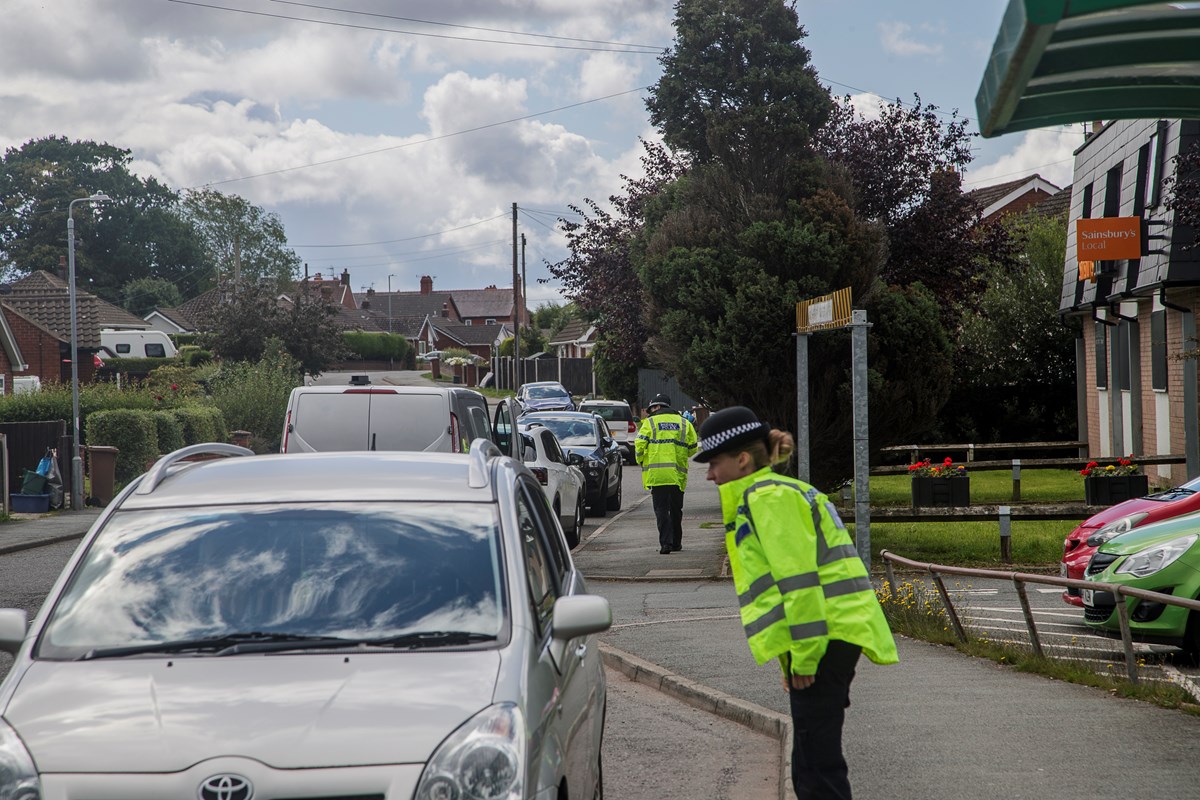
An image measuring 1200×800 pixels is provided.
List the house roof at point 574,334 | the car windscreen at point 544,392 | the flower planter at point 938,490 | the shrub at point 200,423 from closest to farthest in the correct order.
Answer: the flower planter at point 938,490 < the shrub at point 200,423 < the car windscreen at point 544,392 < the house roof at point 574,334

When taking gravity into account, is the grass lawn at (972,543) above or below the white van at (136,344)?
below

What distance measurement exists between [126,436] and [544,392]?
23.4 metres

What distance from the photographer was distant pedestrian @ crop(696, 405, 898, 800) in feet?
15.9

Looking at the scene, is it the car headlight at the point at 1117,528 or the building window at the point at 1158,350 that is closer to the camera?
the car headlight at the point at 1117,528

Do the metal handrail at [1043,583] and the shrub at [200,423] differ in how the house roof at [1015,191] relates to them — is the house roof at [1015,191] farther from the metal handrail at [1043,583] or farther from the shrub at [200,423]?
the metal handrail at [1043,583]

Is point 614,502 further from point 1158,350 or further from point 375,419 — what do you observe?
point 375,419

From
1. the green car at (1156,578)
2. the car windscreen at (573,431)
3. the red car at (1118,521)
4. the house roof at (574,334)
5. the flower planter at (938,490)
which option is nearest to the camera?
the green car at (1156,578)

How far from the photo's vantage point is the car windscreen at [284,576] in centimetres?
451

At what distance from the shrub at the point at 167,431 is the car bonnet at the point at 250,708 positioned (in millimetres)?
27475

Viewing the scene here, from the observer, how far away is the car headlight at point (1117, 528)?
37.3ft

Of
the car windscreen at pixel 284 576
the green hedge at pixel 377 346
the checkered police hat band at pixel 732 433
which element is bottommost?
the car windscreen at pixel 284 576

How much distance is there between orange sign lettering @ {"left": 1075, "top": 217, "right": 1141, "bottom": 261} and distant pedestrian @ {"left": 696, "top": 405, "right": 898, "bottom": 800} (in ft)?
56.8

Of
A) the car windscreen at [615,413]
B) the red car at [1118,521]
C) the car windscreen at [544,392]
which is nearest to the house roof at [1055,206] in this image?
the car windscreen at [615,413]

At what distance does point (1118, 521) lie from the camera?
1152cm
